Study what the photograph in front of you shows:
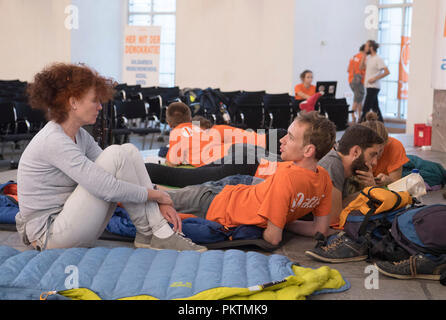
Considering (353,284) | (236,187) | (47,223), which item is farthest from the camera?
(236,187)

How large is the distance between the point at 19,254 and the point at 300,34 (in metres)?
10.9

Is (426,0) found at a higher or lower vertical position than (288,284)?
higher

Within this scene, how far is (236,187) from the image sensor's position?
324 centimetres

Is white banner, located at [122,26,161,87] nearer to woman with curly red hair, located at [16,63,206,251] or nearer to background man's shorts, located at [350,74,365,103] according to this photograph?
background man's shorts, located at [350,74,365,103]

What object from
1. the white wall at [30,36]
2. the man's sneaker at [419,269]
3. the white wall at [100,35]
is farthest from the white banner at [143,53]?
the man's sneaker at [419,269]

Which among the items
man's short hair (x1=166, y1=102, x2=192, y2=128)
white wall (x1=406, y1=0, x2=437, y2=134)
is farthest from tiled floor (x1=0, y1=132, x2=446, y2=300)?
white wall (x1=406, y1=0, x2=437, y2=134)

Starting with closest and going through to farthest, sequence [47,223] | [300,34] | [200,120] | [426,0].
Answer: [47,223] → [200,120] → [426,0] → [300,34]

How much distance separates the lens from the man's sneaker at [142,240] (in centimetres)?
A: 287

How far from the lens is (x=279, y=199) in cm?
282

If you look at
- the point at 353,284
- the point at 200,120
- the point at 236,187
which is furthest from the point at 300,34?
the point at 353,284

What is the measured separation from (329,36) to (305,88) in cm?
328

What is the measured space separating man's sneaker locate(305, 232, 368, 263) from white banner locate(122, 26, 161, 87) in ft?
32.6
